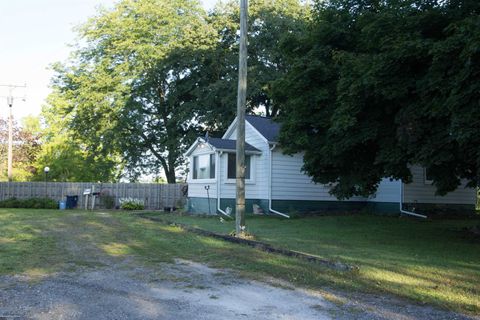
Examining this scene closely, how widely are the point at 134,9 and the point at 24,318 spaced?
32637 millimetres

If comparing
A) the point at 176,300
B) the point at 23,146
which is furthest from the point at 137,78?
the point at 176,300

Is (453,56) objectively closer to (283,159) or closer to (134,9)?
(283,159)

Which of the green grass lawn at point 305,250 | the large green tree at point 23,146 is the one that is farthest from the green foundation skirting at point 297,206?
the large green tree at point 23,146

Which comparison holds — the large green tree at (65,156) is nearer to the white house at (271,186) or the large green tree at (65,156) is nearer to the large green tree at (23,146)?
the large green tree at (23,146)

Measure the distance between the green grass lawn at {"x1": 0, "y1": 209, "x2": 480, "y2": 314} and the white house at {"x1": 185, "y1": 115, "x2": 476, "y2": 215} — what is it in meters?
4.57

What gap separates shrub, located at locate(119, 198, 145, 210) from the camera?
93.5ft

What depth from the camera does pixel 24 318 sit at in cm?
514

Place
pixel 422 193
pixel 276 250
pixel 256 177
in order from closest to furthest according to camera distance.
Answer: pixel 276 250, pixel 256 177, pixel 422 193

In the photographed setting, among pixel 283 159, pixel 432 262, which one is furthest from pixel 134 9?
pixel 432 262

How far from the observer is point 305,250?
404 inches

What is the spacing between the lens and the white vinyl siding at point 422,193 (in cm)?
2138

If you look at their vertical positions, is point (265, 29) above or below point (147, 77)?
above

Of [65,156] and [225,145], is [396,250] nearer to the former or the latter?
[225,145]

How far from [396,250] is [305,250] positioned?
2.17 metres
